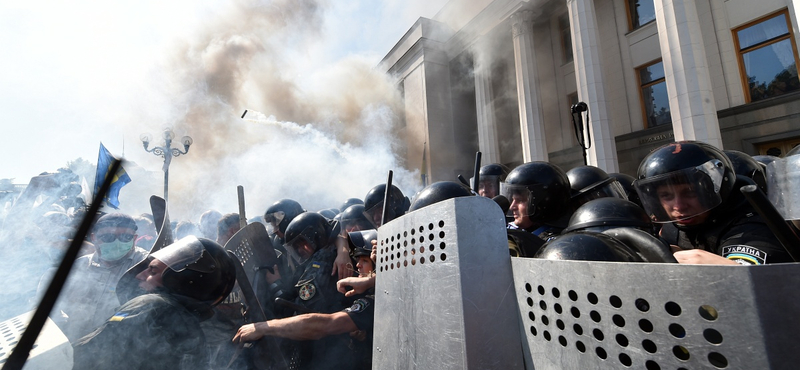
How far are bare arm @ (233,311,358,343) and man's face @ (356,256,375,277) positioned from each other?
0.36m

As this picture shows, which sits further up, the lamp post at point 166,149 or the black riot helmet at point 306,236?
the lamp post at point 166,149

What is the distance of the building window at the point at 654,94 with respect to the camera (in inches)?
426

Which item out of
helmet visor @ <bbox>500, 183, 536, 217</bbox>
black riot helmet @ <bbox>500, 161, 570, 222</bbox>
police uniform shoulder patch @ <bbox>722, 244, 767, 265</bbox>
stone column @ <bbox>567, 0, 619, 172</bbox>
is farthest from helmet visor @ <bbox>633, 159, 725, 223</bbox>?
stone column @ <bbox>567, 0, 619, 172</bbox>

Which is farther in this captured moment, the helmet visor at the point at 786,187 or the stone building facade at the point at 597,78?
the stone building facade at the point at 597,78

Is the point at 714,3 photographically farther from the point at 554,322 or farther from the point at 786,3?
the point at 554,322

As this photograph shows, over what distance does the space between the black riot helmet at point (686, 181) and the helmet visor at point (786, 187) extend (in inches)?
16.1

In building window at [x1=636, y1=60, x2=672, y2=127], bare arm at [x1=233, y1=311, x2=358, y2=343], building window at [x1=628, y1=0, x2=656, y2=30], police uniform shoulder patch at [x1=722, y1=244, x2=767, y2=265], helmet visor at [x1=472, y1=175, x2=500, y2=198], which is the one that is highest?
building window at [x1=628, y1=0, x2=656, y2=30]

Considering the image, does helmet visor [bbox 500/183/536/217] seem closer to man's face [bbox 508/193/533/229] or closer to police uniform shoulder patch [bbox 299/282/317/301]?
man's face [bbox 508/193/533/229]

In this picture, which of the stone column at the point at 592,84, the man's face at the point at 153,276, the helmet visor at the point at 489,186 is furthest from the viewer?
the stone column at the point at 592,84

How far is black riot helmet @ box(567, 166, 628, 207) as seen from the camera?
3.27m


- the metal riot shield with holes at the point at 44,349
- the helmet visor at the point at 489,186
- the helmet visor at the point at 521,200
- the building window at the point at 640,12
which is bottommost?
the metal riot shield with holes at the point at 44,349

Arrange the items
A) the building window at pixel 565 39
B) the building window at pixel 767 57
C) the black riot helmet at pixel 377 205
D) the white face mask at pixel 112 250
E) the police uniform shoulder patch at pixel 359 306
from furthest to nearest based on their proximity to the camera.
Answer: the building window at pixel 565 39
the building window at pixel 767 57
the black riot helmet at pixel 377 205
the white face mask at pixel 112 250
the police uniform shoulder patch at pixel 359 306

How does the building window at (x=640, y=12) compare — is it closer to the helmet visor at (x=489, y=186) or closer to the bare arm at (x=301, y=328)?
the helmet visor at (x=489, y=186)

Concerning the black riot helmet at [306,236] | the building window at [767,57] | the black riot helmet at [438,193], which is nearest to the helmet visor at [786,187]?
the black riot helmet at [438,193]
